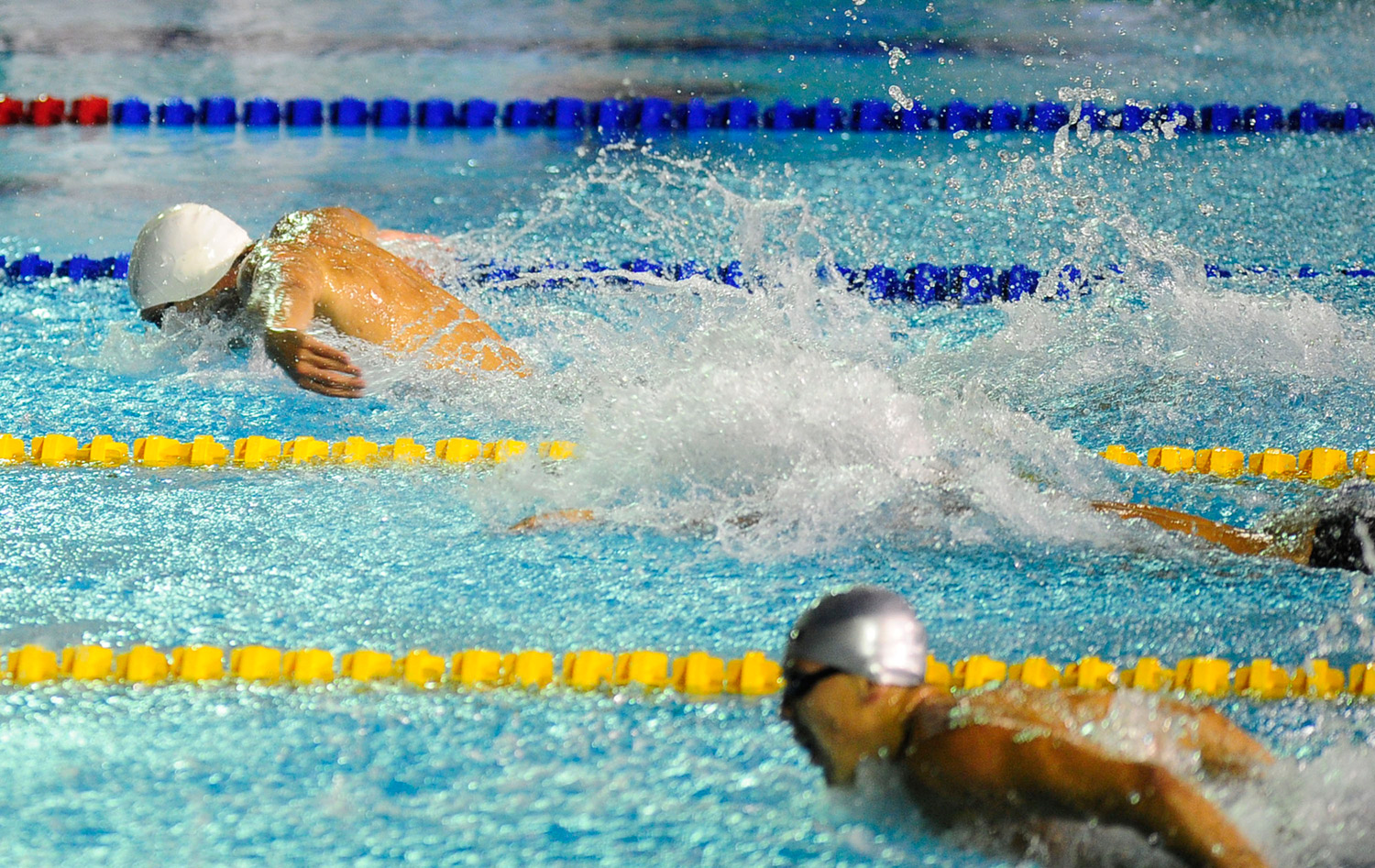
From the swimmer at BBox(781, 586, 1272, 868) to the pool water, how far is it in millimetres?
82

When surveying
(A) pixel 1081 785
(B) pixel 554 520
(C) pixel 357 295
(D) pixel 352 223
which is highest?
(D) pixel 352 223

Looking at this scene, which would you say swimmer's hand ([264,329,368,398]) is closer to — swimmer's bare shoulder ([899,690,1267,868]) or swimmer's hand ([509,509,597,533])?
swimmer's hand ([509,509,597,533])

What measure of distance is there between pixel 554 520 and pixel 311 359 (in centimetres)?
73

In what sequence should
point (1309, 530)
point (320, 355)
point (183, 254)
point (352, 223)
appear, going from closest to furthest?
point (1309, 530) < point (320, 355) < point (183, 254) < point (352, 223)

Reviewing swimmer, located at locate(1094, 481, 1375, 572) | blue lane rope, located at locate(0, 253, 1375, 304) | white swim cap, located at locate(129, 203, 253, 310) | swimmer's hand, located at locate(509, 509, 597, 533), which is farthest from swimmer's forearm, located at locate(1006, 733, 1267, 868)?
blue lane rope, located at locate(0, 253, 1375, 304)

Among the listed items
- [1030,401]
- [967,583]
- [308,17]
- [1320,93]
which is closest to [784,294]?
[1030,401]

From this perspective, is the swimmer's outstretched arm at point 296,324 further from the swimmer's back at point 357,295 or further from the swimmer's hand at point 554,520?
the swimmer's hand at point 554,520

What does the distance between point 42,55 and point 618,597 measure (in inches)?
249

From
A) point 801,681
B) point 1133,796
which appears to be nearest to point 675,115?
point 801,681

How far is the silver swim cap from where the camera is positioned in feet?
4.95

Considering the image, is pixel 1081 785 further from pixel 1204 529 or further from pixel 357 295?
pixel 357 295

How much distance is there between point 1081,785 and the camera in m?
1.40

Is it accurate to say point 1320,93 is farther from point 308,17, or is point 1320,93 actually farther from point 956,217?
point 308,17

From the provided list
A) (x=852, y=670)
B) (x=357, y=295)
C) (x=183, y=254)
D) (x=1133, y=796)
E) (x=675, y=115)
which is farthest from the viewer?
(x=675, y=115)
